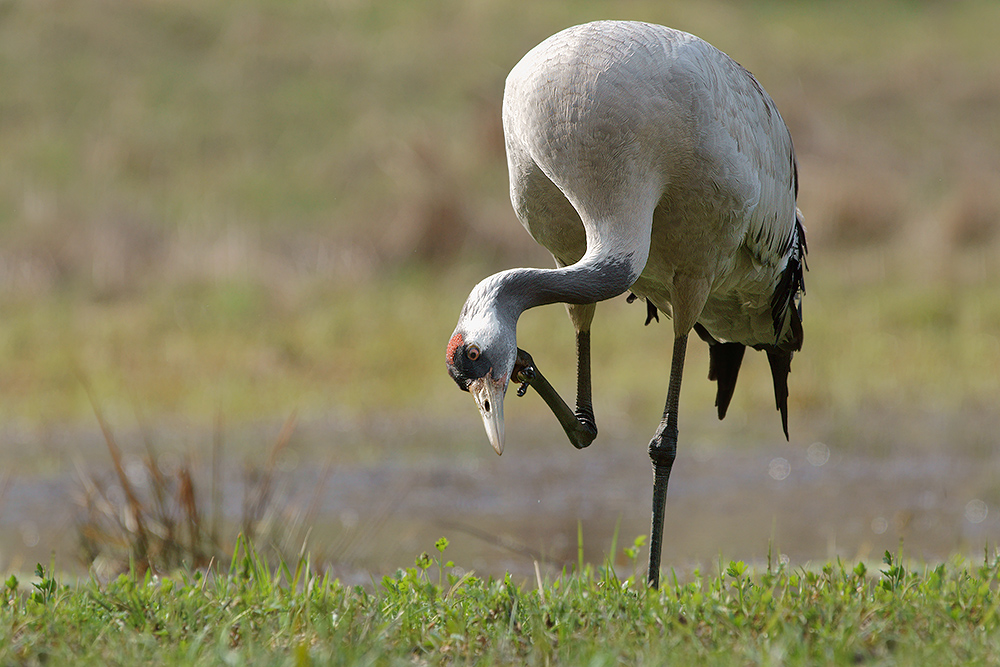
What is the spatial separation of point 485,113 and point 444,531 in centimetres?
943

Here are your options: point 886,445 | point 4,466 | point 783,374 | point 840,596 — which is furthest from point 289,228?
point 840,596

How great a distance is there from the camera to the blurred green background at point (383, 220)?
7984 mm

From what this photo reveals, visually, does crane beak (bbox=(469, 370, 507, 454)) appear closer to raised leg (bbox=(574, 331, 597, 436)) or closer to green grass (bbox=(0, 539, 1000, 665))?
green grass (bbox=(0, 539, 1000, 665))

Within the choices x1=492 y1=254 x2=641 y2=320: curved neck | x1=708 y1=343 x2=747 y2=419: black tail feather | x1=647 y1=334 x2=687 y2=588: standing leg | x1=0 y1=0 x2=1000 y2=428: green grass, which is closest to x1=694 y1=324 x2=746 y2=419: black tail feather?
x1=708 y1=343 x2=747 y2=419: black tail feather

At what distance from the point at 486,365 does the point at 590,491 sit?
3.61 metres

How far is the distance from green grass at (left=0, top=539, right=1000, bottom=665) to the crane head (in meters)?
0.39

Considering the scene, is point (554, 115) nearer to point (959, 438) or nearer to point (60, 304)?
point (959, 438)

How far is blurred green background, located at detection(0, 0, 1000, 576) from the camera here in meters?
7.98

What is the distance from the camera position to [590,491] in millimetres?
6555

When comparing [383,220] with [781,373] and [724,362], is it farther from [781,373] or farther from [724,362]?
[781,373]

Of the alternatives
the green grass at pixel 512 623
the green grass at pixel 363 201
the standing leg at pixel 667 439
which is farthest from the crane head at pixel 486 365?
the green grass at pixel 363 201

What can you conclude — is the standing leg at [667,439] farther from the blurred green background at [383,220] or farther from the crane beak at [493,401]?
the blurred green background at [383,220]

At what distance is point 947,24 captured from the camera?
62.2 ft

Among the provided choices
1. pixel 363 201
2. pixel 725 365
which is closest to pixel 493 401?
pixel 725 365
